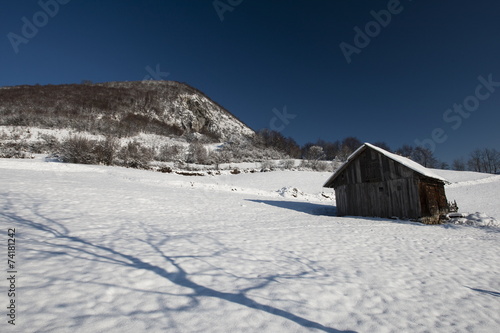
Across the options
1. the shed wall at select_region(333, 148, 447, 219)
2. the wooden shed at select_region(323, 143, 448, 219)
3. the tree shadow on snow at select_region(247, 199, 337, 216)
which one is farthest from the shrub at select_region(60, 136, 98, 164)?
the shed wall at select_region(333, 148, 447, 219)

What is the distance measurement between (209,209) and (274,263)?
374 inches

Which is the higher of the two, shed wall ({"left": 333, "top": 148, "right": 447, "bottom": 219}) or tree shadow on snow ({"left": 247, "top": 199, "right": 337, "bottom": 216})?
→ shed wall ({"left": 333, "top": 148, "right": 447, "bottom": 219})

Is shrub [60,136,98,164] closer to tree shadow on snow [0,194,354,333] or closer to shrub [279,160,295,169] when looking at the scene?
tree shadow on snow [0,194,354,333]

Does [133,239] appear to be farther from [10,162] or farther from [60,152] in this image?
[60,152]

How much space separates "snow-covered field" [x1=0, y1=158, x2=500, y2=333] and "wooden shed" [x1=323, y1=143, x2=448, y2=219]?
543 centimetres

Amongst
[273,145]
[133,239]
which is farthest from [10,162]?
[273,145]

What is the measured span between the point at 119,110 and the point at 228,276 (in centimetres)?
6300

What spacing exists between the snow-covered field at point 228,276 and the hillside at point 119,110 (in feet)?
132

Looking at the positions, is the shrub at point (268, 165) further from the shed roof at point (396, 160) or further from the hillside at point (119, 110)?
the shed roof at point (396, 160)

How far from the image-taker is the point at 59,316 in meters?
3.08

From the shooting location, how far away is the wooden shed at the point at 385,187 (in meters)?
16.1

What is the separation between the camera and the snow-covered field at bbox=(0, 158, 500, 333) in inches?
133

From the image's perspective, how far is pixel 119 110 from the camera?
186 feet

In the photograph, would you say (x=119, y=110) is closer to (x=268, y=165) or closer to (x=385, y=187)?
(x=268, y=165)
